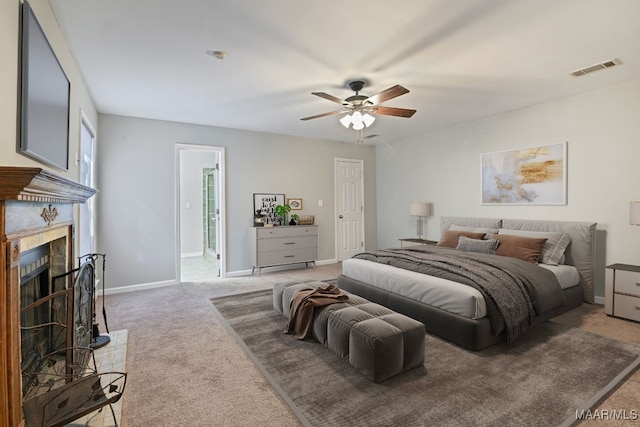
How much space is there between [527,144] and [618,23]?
86.3 inches

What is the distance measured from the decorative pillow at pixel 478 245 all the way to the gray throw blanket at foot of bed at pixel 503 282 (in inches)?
20.4

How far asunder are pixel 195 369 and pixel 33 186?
1712 mm

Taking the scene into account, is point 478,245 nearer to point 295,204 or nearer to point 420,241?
point 420,241

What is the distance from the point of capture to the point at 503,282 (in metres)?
2.79

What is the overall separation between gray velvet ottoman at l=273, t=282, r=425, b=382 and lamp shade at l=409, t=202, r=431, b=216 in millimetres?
3305

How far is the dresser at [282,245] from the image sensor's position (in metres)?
5.35

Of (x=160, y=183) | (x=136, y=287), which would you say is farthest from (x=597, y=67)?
(x=136, y=287)

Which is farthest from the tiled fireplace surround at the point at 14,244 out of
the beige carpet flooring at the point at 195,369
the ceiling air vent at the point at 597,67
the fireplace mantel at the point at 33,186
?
the ceiling air vent at the point at 597,67

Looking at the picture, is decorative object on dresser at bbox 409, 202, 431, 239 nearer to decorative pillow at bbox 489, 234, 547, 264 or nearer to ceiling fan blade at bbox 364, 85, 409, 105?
decorative pillow at bbox 489, 234, 547, 264

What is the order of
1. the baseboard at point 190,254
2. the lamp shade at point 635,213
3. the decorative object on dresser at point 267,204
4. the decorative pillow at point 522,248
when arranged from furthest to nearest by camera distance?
1. the baseboard at point 190,254
2. the decorative object on dresser at point 267,204
3. the decorative pillow at point 522,248
4. the lamp shade at point 635,213

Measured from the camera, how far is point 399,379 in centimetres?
220

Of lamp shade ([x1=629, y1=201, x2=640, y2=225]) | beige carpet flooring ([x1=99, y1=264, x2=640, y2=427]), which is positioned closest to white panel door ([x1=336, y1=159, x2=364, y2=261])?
beige carpet flooring ([x1=99, y1=264, x2=640, y2=427])

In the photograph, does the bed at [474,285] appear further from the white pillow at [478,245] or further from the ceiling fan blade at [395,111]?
the ceiling fan blade at [395,111]

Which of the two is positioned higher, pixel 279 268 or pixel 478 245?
pixel 478 245
